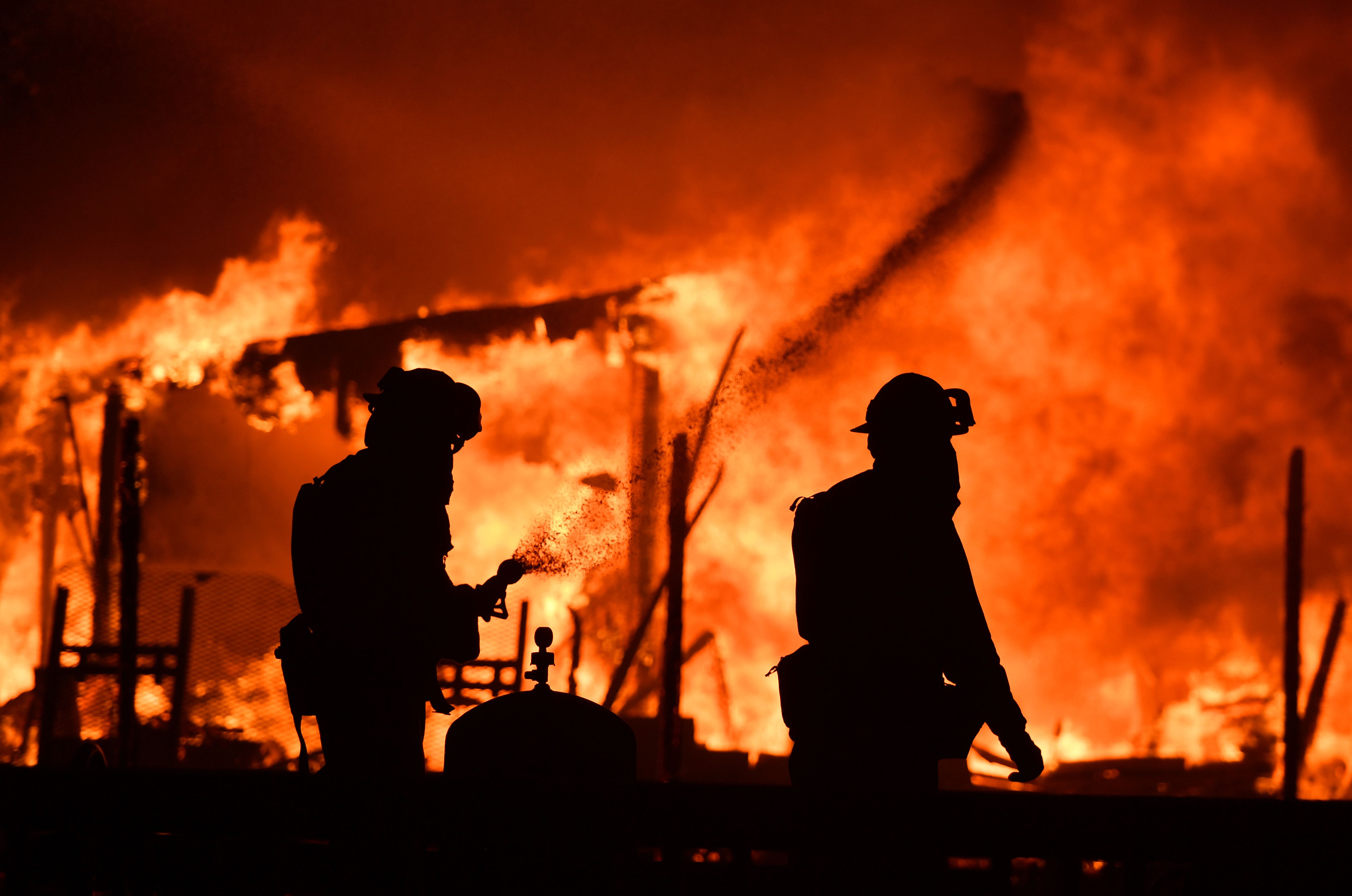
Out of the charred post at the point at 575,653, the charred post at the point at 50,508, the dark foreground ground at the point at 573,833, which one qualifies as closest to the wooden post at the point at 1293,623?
the charred post at the point at 575,653

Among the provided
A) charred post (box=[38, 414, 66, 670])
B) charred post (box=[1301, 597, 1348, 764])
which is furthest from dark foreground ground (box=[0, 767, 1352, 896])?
charred post (box=[38, 414, 66, 670])

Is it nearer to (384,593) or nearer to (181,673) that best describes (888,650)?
(384,593)

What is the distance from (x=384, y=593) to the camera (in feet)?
13.1

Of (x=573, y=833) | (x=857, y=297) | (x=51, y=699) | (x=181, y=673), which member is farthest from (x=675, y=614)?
(x=573, y=833)

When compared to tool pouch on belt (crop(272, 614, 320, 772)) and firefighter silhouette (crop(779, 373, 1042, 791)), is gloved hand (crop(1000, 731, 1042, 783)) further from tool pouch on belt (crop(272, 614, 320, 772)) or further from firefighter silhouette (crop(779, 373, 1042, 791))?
tool pouch on belt (crop(272, 614, 320, 772))

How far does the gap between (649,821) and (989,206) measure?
59.1 ft

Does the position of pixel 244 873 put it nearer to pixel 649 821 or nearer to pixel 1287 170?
pixel 649 821

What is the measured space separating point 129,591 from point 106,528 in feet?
22.3

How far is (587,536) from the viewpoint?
1606 cm

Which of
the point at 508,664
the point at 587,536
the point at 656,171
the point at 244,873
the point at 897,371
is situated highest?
the point at 656,171

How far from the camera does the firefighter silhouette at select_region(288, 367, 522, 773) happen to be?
3.95 meters

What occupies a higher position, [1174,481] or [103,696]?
[1174,481]

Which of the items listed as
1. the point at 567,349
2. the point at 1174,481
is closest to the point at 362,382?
the point at 567,349

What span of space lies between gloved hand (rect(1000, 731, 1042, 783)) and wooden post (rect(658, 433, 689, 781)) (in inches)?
301
